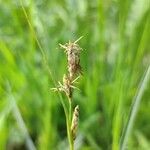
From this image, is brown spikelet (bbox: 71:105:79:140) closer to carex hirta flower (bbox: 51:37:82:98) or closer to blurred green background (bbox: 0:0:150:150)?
carex hirta flower (bbox: 51:37:82:98)

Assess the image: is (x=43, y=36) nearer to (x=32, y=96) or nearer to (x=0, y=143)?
(x=32, y=96)

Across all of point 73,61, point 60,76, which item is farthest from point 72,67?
point 60,76

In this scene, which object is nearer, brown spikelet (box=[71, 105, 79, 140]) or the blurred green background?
brown spikelet (box=[71, 105, 79, 140])

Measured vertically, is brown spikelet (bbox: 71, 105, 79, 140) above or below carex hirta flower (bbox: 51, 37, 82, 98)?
below

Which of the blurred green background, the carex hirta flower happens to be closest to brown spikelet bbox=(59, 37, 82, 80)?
the carex hirta flower

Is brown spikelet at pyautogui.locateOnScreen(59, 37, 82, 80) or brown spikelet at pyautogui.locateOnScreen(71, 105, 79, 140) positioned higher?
brown spikelet at pyautogui.locateOnScreen(59, 37, 82, 80)

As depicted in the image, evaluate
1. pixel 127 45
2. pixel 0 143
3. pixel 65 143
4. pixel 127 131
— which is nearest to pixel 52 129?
pixel 65 143

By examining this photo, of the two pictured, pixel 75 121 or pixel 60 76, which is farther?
pixel 60 76

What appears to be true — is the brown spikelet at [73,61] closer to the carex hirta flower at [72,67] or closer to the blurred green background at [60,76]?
the carex hirta flower at [72,67]

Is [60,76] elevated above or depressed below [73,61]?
above

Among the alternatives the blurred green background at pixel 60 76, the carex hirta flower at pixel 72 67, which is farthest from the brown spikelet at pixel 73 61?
the blurred green background at pixel 60 76

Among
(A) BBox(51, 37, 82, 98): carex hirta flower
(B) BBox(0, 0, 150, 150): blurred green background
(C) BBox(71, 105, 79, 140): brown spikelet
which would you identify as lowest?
(C) BBox(71, 105, 79, 140): brown spikelet

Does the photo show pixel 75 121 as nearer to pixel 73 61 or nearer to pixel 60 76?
pixel 73 61

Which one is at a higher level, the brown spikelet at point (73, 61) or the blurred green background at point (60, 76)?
the blurred green background at point (60, 76)
